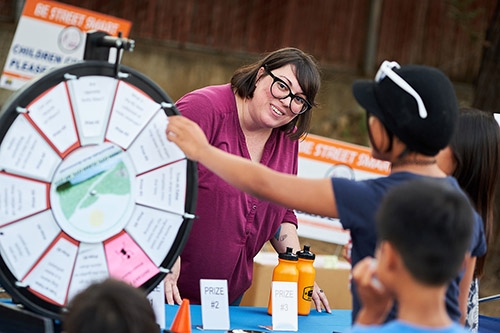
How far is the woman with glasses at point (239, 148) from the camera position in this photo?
304cm

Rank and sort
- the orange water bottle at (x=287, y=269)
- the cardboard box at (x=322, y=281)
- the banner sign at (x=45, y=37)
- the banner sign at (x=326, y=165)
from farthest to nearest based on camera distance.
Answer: the banner sign at (x=326, y=165)
the banner sign at (x=45, y=37)
the cardboard box at (x=322, y=281)
the orange water bottle at (x=287, y=269)

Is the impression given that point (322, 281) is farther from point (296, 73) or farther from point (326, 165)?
point (296, 73)

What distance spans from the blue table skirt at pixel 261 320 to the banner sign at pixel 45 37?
2.96 meters

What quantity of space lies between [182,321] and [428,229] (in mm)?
1137

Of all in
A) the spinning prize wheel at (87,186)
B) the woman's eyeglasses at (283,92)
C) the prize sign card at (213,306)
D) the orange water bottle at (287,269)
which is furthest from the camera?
the woman's eyeglasses at (283,92)

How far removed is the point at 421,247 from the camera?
1.60m

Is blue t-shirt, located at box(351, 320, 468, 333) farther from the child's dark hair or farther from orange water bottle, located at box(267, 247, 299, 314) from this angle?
orange water bottle, located at box(267, 247, 299, 314)

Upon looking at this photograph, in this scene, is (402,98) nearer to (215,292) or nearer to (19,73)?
(215,292)

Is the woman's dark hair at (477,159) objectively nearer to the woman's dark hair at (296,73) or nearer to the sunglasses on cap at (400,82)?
the woman's dark hair at (296,73)

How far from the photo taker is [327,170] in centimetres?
595

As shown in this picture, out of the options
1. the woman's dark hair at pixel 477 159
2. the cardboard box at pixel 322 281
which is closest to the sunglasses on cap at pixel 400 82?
the woman's dark hair at pixel 477 159

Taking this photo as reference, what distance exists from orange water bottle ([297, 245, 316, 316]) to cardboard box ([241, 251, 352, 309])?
1.38m

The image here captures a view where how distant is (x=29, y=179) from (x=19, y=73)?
3.67 metres

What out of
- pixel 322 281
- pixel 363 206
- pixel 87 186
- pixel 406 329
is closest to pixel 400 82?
pixel 363 206
